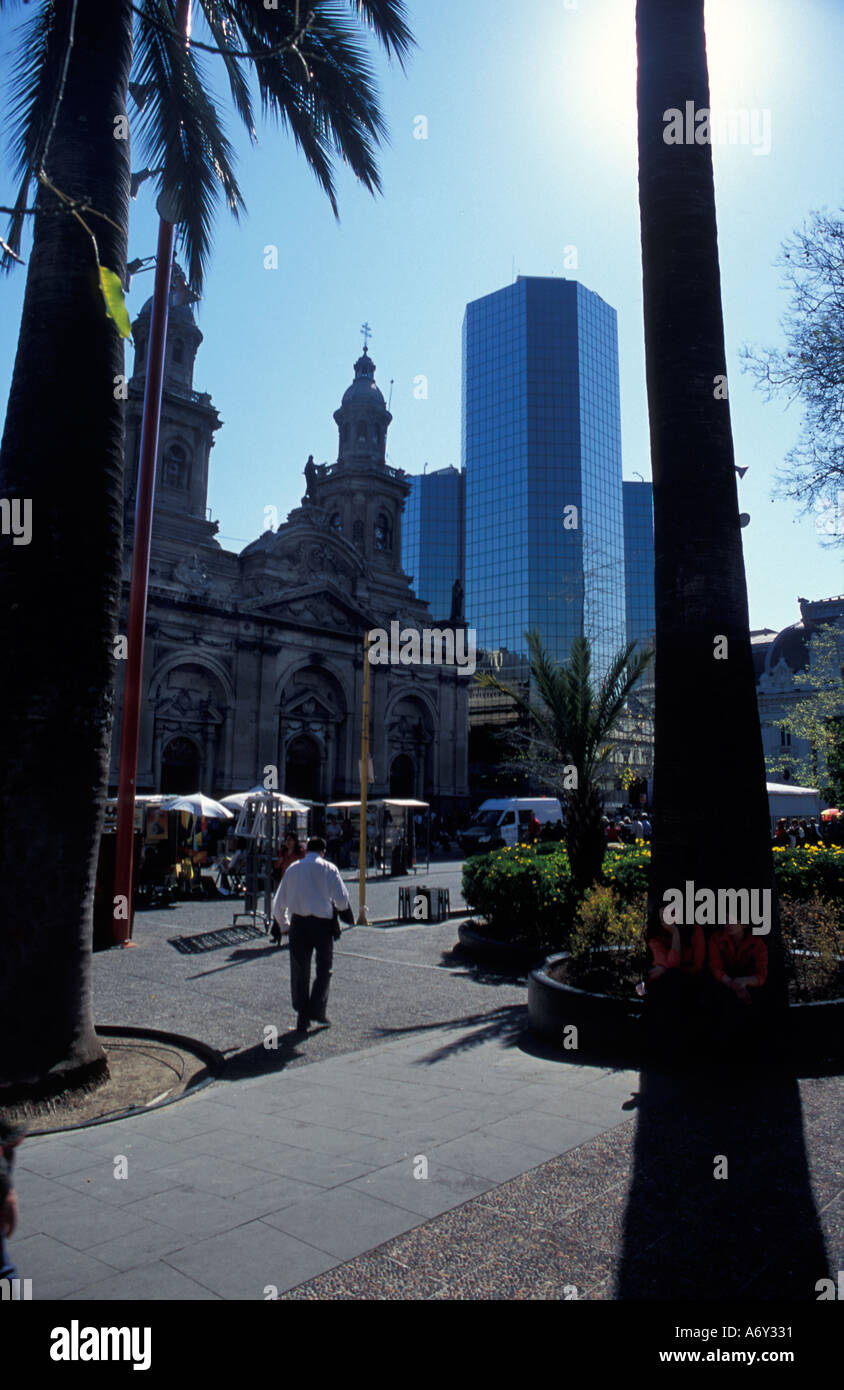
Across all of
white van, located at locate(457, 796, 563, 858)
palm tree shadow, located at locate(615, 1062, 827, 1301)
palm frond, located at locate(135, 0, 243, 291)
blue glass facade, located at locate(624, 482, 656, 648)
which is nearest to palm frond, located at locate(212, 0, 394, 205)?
palm frond, located at locate(135, 0, 243, 291)

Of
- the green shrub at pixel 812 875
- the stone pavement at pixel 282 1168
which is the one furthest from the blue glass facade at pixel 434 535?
the stone pavement at pixel 282 1168

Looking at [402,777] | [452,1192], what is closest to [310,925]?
[452,1192]

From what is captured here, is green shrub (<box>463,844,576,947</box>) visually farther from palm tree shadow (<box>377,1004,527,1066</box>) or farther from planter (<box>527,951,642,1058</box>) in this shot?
planter (<box>527,951,642,1058</box>)

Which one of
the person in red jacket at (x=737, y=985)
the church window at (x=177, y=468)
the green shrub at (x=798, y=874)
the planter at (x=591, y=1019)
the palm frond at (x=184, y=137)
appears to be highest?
the church window at (x=177, y=468)

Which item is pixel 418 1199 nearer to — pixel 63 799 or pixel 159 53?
pixel 63 799

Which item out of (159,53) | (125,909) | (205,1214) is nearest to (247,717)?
(125,909)

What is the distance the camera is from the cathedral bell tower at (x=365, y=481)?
5456 centimetres

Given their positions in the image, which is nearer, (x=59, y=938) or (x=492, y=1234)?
(x=492, y=1234)

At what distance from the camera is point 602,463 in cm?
8856

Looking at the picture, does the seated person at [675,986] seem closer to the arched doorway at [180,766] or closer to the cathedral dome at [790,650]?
the arched doorway at [180,766]

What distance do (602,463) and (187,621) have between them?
5908 cm

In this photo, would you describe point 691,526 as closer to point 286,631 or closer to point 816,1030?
point 816,1030

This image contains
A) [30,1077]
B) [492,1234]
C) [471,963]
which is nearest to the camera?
[492,1234]

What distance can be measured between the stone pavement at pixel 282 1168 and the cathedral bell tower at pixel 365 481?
161ft
